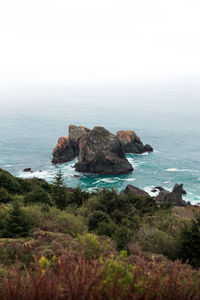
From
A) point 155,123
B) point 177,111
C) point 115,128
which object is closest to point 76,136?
point 115,128

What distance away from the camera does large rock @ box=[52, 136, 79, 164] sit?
85.4 meters

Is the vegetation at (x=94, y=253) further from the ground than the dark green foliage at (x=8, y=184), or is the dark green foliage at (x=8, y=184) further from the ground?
the vegetation at (x=94, y=253)

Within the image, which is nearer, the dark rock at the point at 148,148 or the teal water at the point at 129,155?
the teal water at the point at 129,155

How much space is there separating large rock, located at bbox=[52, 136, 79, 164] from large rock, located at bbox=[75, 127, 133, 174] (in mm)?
9396

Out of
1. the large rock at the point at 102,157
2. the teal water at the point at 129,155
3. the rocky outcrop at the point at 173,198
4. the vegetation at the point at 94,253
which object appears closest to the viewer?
the vegetation at the point at 94,253

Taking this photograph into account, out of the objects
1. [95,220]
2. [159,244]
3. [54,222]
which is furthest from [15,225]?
[159,244]

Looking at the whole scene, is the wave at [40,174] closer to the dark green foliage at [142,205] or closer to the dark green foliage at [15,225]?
the dark green foliage at [142,205]

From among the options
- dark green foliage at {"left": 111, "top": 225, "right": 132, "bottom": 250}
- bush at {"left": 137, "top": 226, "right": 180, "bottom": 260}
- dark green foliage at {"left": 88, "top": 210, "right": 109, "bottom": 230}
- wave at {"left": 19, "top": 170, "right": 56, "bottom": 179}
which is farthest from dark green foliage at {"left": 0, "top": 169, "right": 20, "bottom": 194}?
wave at {"left": 19, "top": 170, "right": 56, "bottom": 179}

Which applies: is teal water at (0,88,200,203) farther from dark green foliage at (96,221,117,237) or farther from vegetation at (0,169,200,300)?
dark green foliage at (96,221,117,237)

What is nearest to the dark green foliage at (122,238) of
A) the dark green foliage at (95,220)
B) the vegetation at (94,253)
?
the vegetation at (94,253)

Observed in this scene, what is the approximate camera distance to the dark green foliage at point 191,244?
1336 cm

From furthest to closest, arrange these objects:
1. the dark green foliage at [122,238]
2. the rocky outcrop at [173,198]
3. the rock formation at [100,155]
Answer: the rock formation at [100,155], the rocky outcrop at [173,198], the dark green foliage at [122,238]

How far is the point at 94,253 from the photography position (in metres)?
9.31

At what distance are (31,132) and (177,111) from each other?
107412mm
